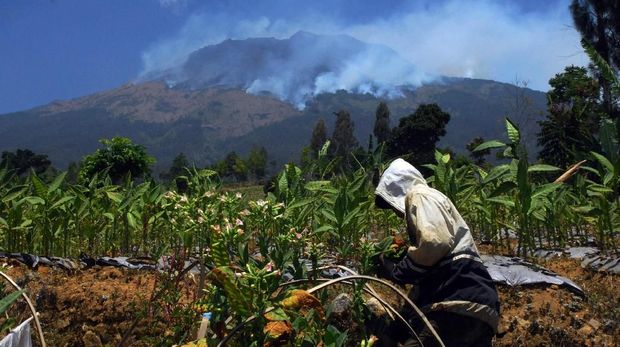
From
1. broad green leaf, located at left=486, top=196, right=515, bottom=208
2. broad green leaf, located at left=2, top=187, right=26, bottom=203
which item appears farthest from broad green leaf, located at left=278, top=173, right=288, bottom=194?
broad green leaf, located at left=2, top=187, right=26, bottom=203

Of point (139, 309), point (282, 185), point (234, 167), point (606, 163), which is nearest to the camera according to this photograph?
point (139, 309)

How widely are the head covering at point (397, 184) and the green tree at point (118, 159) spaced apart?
13.1m

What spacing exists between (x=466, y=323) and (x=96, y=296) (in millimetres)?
2244

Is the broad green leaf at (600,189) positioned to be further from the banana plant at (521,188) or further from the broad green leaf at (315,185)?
the broad green leaf at (315,185)

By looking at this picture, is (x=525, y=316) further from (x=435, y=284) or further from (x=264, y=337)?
(x=264, y=337)

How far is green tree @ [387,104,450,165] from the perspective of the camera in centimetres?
4778

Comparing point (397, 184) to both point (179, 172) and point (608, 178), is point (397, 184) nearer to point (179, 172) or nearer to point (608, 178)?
point (608, 178)

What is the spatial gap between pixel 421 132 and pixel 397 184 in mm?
46152

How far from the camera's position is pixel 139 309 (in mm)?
3486

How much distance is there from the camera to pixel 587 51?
5910 mm

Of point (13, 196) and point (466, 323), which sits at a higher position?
point (13, 196)

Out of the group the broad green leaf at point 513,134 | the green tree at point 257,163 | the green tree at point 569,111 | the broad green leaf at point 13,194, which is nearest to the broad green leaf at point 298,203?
the broad green leaf at point 513,134

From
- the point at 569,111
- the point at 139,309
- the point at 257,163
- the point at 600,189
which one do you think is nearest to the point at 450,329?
the point at 139,309

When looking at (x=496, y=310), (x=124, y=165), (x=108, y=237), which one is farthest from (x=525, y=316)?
(x=124, y=165)
